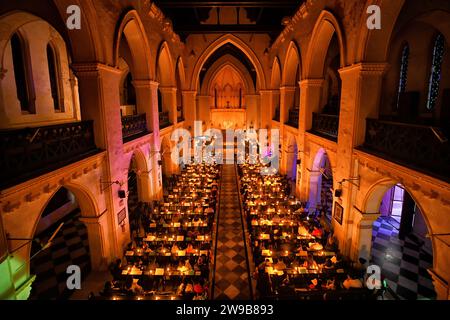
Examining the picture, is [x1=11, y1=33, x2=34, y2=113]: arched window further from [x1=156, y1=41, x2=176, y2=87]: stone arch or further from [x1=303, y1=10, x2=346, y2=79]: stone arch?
[x1=303, y1=10, x2=346, y2=79]: stone arch

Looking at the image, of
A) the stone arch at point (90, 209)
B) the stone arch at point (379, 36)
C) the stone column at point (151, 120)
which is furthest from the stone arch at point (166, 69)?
the stone arch at point (379, 36)

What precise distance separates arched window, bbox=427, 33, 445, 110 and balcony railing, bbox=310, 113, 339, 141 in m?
3.31

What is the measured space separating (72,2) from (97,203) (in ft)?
18.8

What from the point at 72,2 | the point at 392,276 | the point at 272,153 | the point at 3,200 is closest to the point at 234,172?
the point at 272,153

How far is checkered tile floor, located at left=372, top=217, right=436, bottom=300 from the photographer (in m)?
A: 8.55

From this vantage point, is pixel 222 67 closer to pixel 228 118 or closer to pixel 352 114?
pixel 228 118

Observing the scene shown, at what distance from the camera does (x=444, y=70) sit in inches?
372

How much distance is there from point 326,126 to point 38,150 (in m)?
10.4

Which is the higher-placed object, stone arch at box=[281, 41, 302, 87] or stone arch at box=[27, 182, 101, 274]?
stone arch at box=[281, 41, 302, 87]

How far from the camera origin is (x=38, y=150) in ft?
20.2

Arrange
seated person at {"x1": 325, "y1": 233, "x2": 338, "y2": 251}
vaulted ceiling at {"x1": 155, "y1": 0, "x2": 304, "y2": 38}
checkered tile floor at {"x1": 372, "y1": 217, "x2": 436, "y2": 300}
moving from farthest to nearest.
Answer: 1. vaulted ceiling at {"x1": 155, "y1": 0, "x2": 304, "y2": 38}
2. seated person at {"x1": 325, "y1": 233, "x2": 338, "y2": 251}
3. checkered tile floor at {"x1": 372, "y1": 217, "x2": 436, "y2": 300}

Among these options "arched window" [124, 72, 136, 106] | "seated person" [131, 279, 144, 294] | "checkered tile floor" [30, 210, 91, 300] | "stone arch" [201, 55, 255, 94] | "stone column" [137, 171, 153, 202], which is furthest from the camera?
"stone arch" [201, 55, 255, 94]

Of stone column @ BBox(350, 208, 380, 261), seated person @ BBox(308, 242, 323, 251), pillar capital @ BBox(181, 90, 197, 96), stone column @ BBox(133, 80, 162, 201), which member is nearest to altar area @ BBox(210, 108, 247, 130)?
pillar capital @ BBox(181, 90, 197, 96)
